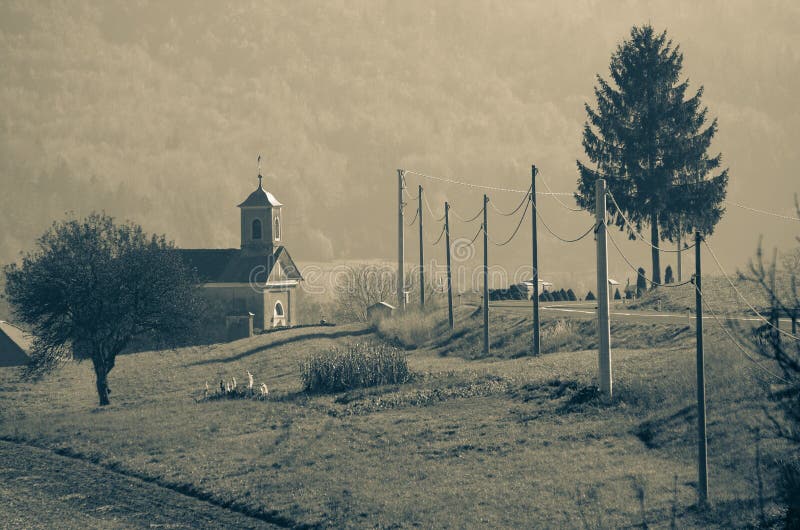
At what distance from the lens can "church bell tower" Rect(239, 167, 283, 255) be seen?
10375cm

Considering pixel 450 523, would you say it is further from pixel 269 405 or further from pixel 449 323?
pixel 449 323

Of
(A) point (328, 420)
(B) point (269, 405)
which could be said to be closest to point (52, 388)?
(B) point (269, 405)

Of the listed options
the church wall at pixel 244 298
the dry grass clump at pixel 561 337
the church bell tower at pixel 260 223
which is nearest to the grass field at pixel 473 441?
the dry grass clump at pixel 561 337

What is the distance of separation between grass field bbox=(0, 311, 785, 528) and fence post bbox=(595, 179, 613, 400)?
2.20 feet

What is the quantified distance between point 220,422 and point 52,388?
2128cm

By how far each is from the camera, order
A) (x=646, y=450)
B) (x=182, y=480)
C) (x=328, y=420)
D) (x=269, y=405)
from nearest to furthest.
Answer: (x=646, y=450) < (x=182, y=480) < (x=328, y=420) < (x=269, y=405)

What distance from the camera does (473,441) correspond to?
30.1m

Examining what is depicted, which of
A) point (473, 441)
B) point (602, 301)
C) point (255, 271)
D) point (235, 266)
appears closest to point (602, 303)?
point (602, 301)

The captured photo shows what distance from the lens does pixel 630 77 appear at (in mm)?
62375

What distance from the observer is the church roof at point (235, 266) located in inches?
3824

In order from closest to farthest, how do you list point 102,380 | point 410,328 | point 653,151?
point 102,380 < point 653,151 < point 410,328

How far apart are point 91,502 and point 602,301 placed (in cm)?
1679

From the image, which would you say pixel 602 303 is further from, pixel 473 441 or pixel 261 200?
pixel 261 200

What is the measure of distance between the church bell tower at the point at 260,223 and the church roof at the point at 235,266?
4.50ft
